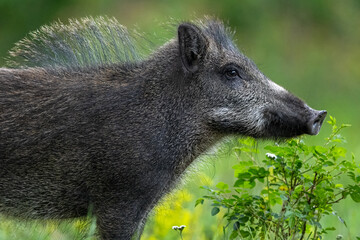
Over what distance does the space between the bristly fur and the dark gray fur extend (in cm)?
4

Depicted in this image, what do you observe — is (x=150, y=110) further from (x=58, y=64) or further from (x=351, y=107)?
(x=351, y=107)

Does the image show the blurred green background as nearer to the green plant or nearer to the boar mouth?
Result: the boar mouth

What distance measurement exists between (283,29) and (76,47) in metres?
9.77

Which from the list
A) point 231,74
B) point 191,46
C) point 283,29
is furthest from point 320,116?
point 283,29

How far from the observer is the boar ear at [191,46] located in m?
6.32

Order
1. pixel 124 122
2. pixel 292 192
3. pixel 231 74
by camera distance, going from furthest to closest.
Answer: pixel 231 74
pixel 124 122
pixel 292 192

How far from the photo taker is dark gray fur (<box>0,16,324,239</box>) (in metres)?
Answer: 6.07

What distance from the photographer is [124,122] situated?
6.17 m

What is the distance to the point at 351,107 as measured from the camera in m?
14.8

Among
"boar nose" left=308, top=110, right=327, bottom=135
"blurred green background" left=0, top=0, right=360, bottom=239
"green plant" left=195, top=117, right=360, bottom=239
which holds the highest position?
"blurred green background" left=0, top=0, right=360, bottom=239

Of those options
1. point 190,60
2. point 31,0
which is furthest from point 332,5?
point 190,60

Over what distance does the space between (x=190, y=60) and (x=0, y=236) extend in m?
1.82

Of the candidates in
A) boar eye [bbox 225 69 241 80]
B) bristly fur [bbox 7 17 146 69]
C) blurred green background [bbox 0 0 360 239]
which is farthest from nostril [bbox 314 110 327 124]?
blurred green background [bbox 0 0 360 239]

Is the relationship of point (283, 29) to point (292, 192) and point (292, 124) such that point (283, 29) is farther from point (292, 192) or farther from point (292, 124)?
point (292, 192)
